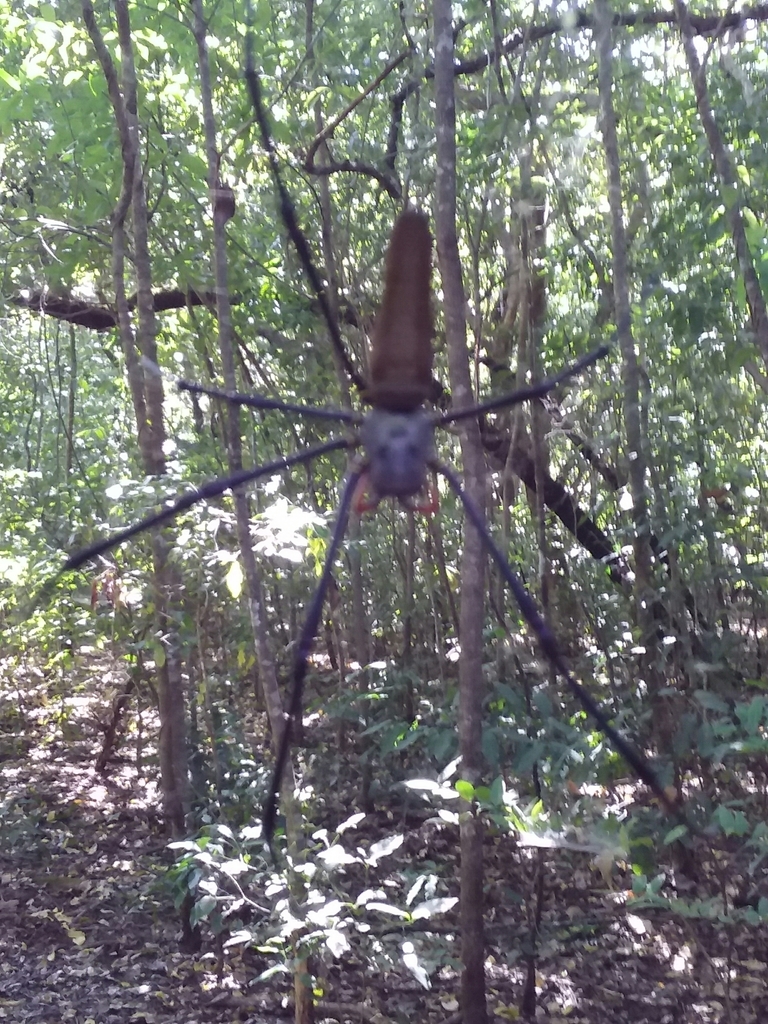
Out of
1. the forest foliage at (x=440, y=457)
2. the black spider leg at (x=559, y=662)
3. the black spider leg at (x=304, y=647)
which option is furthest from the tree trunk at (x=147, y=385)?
the black spider leg at (x=559, y=662)

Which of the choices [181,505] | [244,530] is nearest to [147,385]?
[244,530]

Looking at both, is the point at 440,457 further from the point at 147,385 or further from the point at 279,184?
the point at 279,184

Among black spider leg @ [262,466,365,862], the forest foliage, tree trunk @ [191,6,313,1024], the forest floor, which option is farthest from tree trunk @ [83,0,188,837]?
black spider leg @ [262,466,365,862]

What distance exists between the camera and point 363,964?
3342 mm

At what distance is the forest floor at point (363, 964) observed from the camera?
3188 millimetres

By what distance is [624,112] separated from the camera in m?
3.49

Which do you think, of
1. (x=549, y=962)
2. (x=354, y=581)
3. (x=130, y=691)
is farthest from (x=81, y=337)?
(x=549, y=962)

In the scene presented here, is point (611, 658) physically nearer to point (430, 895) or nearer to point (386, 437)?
point (430, 895)

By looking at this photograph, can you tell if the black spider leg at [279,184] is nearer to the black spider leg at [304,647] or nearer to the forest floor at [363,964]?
the black spider leg at [304,647]

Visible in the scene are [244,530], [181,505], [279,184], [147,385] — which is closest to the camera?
[181,505]

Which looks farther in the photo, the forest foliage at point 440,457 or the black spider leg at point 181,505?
the forest foliage at point 440,457

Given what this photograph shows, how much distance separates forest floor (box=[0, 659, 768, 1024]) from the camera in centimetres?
319

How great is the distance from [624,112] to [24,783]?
458cm

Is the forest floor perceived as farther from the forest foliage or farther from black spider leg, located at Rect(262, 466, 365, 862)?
black spider leg, located at Rect(262, 466, 365, 862)
